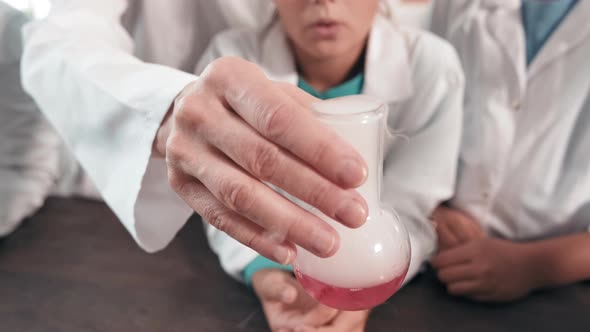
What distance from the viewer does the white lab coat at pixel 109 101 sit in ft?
1.19

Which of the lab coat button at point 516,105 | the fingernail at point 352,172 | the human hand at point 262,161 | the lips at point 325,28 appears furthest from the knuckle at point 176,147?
the lab coat button at point 516,105

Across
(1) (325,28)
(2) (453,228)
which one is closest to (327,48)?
(1) (325,28)

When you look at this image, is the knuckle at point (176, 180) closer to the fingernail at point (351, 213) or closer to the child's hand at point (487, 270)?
the fingernail at point (351, 213)

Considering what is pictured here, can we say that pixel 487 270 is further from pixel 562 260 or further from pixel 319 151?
pixel 319 151

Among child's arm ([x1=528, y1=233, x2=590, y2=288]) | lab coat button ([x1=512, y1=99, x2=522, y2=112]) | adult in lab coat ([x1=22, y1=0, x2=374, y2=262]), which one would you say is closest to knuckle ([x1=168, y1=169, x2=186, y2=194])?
adult in lab coat ([x1=22, y1=0, x2=374, y2=262])

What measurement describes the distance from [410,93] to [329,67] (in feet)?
0.33

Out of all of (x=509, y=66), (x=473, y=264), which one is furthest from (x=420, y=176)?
(x=509, y=66)

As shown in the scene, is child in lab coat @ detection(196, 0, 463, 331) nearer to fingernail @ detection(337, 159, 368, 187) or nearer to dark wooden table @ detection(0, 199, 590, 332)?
dark wooden table @ detection(0, 199, 590, 332)

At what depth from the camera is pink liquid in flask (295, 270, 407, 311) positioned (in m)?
0.26

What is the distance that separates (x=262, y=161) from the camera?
24 cm

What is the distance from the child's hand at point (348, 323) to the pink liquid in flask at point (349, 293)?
9 cm

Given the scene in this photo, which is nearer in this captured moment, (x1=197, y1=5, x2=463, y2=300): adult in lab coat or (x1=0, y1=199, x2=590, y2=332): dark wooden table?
(x1=0, y1=199, x2=590, y2=332): dark wooden table

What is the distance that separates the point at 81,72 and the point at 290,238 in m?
0.27

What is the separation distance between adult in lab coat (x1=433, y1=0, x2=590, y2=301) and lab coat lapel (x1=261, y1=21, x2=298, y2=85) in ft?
0.80
